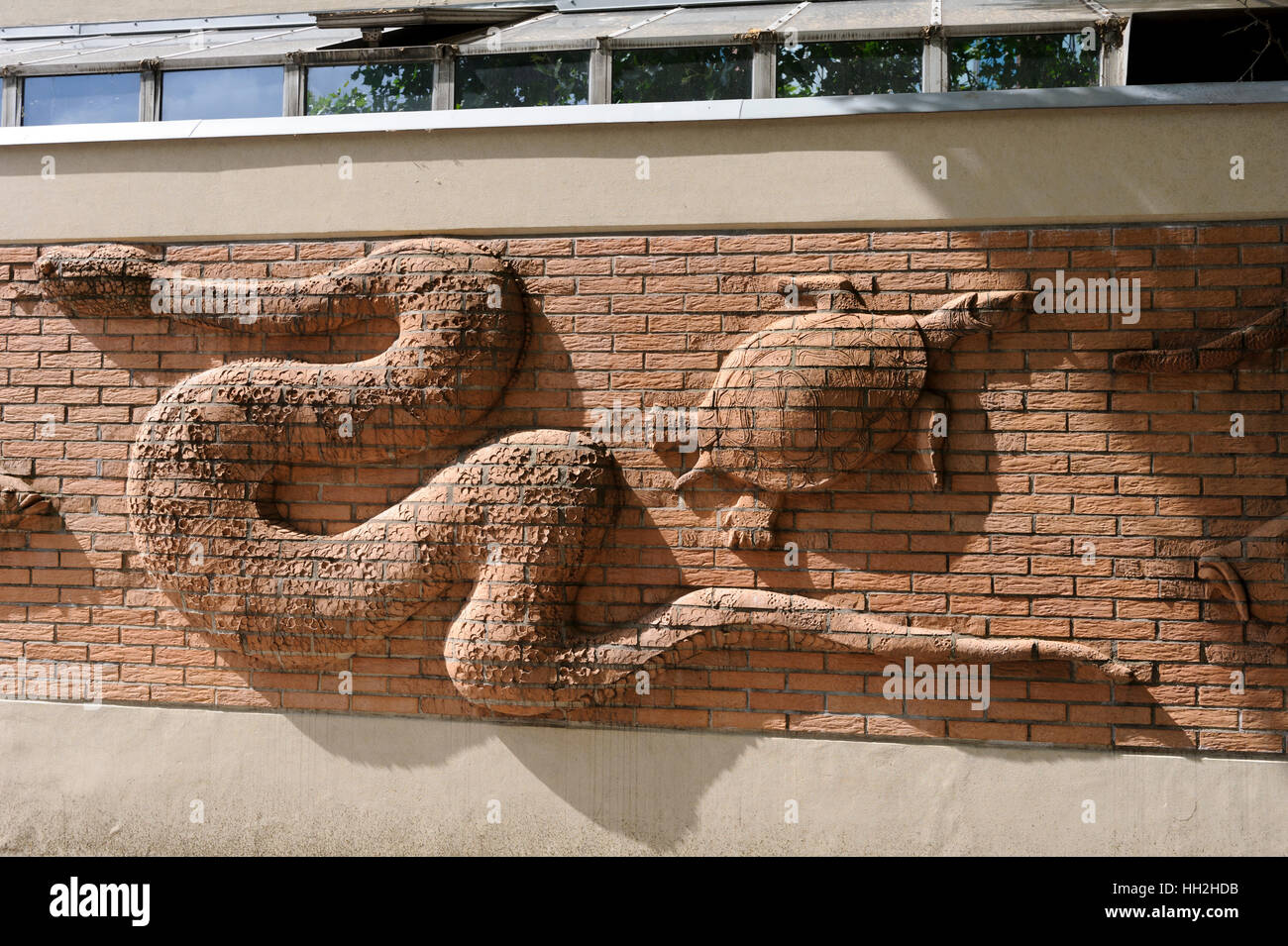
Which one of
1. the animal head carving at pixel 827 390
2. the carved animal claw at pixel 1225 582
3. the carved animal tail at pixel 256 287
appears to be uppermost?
the carved animal tail at pixel 256 287

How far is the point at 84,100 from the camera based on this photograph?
4160 millimetres

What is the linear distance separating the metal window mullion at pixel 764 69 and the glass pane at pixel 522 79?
2.19 feet

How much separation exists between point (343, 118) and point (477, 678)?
2240 millimetres

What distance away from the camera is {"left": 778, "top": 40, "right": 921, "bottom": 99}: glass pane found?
3.65 m

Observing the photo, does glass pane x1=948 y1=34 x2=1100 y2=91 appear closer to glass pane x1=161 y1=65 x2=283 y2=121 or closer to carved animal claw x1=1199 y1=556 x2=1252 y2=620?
carved animal claw x1=1199 y1=556 x2=1252 y2=620

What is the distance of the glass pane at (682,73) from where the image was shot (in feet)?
12.3

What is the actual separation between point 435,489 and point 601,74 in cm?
177

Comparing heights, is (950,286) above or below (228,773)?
above

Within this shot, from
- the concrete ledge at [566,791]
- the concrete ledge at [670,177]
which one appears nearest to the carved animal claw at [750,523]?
the concrete ledge at [566,791]

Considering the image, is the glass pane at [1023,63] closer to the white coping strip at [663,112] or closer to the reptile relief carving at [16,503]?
the white coping strip at [663,112]

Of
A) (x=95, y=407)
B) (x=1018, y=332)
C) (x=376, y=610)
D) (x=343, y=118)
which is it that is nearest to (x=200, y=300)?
(x=95, y=407)

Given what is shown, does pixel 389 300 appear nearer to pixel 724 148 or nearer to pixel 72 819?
pixel 724 148

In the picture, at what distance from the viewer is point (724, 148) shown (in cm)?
357

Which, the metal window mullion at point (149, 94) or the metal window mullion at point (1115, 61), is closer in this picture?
the metal window mullion at point (1115, 61)
